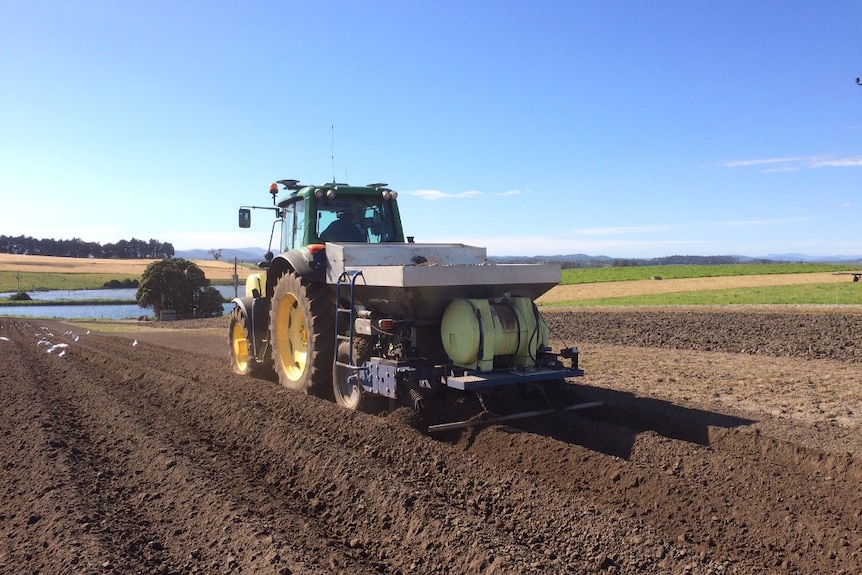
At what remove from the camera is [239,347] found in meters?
9.94

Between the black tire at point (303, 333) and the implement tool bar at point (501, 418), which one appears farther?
the black tire at point (303, 333)

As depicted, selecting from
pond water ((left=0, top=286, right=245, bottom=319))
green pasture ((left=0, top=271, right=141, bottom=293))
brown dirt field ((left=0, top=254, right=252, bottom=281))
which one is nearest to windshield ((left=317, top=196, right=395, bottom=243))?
pond water ((left=0, top=286, right=245, bottom=319))

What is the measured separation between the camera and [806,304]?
2584 cm

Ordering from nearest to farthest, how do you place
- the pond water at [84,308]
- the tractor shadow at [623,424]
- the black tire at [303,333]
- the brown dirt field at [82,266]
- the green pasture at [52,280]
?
the tractor shadow at [623,424]
the black tire at [303,333]
the pond water at [84,308]
the green pasture at [52,280]
the brown dirt field at [82,266]

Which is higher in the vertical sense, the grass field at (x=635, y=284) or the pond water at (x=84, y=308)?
the grass field at (x=635, y=284)

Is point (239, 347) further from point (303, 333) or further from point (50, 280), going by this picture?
point (50, 280)

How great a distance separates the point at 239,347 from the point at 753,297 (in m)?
29.1

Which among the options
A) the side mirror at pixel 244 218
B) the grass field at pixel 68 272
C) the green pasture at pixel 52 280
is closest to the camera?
the side mirror at pixel 244 218

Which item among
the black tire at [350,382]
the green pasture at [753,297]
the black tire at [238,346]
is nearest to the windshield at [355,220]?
the black tire at [350,382]

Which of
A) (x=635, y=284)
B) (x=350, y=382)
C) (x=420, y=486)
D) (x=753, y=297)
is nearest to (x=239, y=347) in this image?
(x=350, y=382)

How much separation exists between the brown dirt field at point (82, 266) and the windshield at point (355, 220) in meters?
66.4

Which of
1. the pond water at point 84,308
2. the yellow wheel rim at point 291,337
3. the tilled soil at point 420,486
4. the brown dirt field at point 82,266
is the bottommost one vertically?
the pond water at point 84,308

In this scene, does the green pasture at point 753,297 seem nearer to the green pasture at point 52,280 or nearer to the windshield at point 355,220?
the windshield at point 355,220

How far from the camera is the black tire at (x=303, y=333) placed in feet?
23.0
